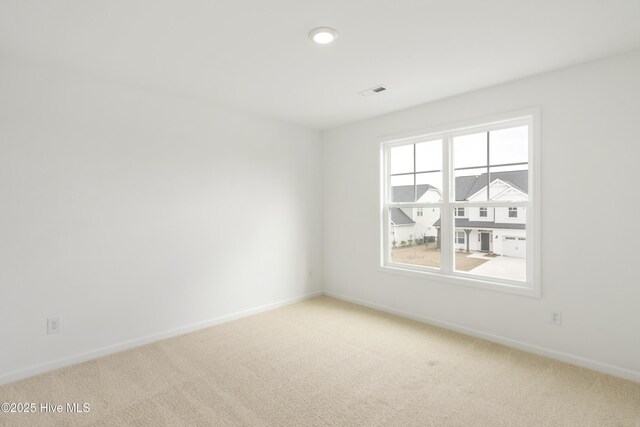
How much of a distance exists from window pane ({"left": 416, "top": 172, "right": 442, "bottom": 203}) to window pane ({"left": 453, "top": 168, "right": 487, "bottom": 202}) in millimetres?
186

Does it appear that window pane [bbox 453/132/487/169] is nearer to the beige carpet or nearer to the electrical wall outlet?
the beige carpet

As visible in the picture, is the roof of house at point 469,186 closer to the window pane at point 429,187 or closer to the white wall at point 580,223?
the window pane at point 429,187

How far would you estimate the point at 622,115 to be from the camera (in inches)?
97.3

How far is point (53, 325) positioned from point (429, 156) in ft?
12.8

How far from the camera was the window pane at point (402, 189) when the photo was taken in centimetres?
396

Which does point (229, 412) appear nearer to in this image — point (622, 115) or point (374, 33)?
point (374, 33)

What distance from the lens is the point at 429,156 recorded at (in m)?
3.77

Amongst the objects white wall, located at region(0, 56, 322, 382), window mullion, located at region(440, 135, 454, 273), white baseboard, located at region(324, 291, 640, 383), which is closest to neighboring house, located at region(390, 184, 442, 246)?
window mullion, located at region(440, 135, 454, 273)

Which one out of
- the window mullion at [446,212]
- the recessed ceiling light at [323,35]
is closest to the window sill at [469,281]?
the window mullion at [446,212]

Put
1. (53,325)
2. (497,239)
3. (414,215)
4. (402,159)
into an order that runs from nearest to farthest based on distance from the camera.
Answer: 1. (53,325)
2. (497,239)
3. (414,215)
4. (402,159)

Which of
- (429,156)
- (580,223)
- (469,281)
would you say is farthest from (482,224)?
(429,156)

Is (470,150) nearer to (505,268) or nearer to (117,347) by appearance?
(505,268)

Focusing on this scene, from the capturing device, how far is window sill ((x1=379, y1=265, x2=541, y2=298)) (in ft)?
9.70

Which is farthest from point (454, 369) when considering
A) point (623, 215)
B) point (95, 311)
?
point (95, 311)
